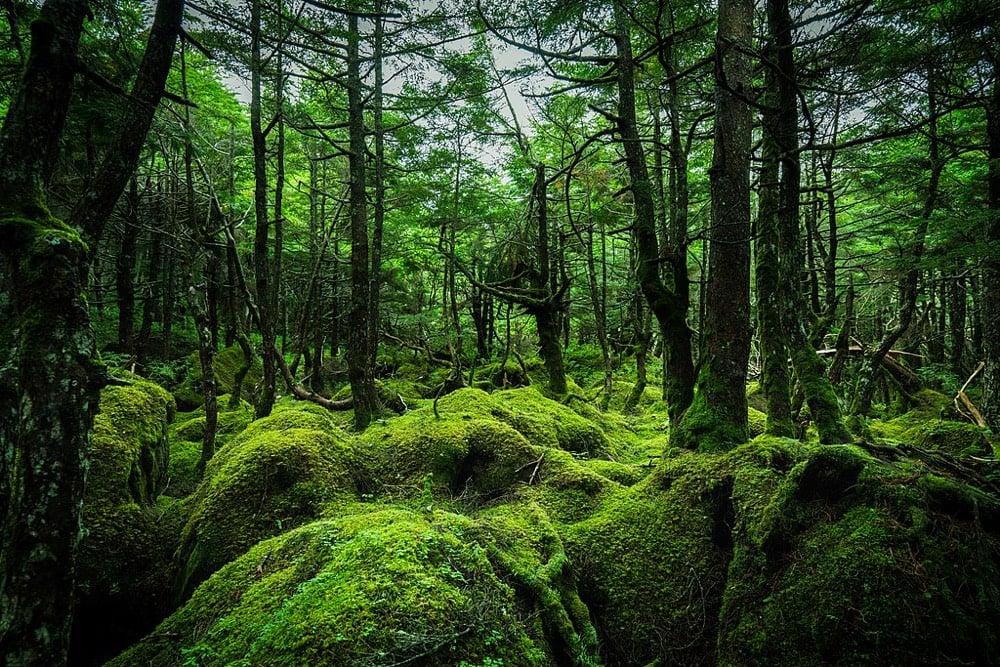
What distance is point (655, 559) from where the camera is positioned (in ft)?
13.1

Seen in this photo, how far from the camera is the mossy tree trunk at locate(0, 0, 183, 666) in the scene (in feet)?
8.64

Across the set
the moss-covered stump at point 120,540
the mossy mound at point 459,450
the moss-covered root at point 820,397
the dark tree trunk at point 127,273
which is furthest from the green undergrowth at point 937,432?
the dark tree trunk at point 127,273

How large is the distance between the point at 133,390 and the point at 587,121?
13820mm

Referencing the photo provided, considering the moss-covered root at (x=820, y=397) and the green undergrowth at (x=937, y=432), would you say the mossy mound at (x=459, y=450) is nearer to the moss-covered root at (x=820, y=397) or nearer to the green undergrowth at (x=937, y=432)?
the moss-covered root at (x=820, y=397)

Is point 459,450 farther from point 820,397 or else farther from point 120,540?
point 820,397

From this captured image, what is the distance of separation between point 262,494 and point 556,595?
3.14 metres

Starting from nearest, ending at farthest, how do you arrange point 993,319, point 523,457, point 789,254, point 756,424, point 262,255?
point 789,254, point 523,457, point 756,424, point 262,255, point 993,319

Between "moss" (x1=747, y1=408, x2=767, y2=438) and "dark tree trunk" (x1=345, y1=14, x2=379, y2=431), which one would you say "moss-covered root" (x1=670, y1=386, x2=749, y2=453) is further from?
"dark tree trunk" (x1=345, y1=14, x2=379, y2=431)

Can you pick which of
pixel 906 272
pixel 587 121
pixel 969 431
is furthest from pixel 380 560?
pixel 587 121

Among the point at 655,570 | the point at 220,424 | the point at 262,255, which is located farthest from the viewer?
the point at 220,424

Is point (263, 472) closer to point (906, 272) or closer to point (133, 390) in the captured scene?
point (133, 390)

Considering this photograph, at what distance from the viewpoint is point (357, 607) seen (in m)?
2.72

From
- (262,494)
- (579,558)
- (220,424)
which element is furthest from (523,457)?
(220,424)

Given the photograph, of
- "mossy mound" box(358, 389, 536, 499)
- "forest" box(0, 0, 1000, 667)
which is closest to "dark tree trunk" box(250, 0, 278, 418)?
"forest" box(0, 0, 1000, 667)
